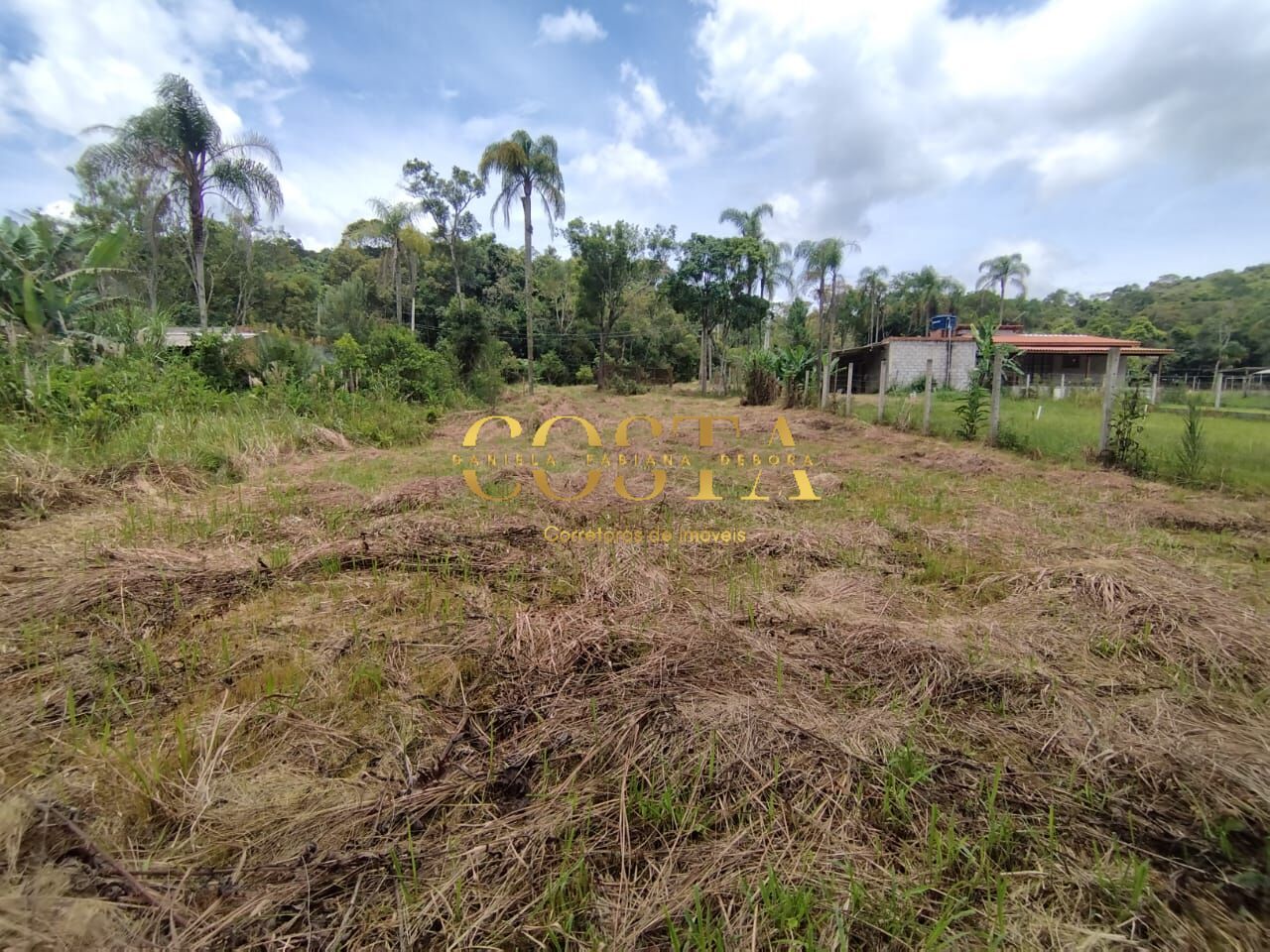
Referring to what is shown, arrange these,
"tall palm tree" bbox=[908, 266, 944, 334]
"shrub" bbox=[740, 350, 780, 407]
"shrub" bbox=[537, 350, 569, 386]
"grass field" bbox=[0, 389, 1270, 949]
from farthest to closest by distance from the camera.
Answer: "tall palm tree" bbox=[908, 266, 944, 334] → "shrub" bbox=[537, 350, 569, 386] → "shrub" bbox=[740, 350, 780, 407] → "grass field" bbox=[0, 389, 1270, 949]

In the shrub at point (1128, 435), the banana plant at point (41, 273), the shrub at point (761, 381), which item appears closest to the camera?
the shrub at point (1128, 435)

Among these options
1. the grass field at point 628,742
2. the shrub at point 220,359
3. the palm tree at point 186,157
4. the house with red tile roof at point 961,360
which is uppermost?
the palm tree at point 186,157

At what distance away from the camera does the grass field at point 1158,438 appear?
197 inches

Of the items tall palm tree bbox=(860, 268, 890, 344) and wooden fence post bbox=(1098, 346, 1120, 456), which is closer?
wooden fence post bbox=(1098, 346, 1120, 456)

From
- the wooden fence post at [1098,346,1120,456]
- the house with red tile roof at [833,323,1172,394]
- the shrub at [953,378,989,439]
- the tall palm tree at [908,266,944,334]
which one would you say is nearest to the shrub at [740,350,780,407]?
the house with red tile roof at [833,323,1172,394]

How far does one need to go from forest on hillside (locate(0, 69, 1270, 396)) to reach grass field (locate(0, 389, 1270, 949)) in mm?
7567

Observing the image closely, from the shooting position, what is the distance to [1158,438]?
20.9 ft

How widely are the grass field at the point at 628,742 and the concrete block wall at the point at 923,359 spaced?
20914 millimetres

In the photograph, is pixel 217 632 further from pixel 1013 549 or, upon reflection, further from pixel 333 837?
pixel 1013 549

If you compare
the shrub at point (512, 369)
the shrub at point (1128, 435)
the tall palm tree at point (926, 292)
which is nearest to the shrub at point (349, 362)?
the shrub at point (512, 369)

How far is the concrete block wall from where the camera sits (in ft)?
72.6

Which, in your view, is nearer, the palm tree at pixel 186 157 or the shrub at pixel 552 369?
the palm tree at pixel 186 157

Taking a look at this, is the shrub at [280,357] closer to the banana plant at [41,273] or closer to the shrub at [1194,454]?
the banana plant at [41,273]

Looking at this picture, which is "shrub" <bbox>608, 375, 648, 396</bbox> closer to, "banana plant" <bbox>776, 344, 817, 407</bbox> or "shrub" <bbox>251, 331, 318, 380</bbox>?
"banana plant" <bbox>776, 344, 817, 407</bbox>
